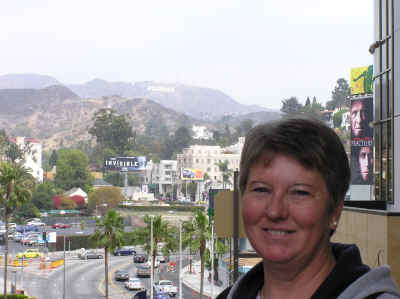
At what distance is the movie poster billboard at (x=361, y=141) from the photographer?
58688mm

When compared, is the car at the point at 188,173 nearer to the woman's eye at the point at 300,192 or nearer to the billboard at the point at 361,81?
the billboard at the point at 361,81

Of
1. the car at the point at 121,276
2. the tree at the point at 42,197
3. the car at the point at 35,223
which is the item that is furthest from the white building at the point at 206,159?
the car at the point at 121,276

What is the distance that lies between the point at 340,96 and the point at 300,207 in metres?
193

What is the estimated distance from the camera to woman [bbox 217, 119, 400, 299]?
1861 mm

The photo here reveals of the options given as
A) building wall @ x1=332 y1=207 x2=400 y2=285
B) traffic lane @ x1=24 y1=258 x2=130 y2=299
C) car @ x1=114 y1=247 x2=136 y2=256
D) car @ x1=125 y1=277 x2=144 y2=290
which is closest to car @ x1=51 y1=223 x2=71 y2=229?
car @ x1=114 y1=247 x2=136 y2=256

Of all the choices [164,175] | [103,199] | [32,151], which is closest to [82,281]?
[103,199]

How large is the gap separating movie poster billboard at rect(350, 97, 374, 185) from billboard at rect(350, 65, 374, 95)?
542 cm

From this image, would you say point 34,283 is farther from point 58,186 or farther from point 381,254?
point 58,186

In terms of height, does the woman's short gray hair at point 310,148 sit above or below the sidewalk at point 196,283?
above

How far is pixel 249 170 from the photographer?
1.99 meters

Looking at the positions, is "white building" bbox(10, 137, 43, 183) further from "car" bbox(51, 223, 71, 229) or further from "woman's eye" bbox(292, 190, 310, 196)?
"woman's eye" bbox(292, 190, 310, 196)

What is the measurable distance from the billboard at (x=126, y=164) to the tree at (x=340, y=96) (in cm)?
6186

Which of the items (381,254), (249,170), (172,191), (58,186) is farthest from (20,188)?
(172,191)

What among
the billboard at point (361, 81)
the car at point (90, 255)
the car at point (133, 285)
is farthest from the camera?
the car at point (90, 255)
